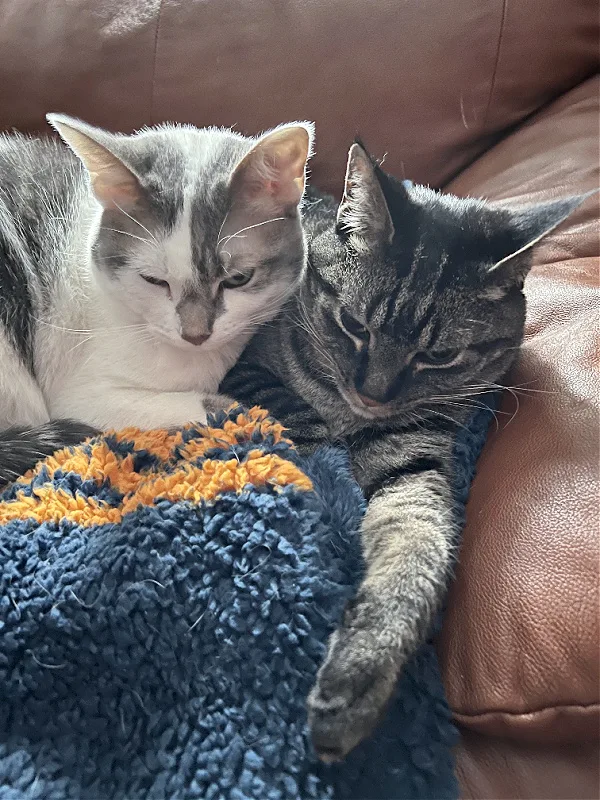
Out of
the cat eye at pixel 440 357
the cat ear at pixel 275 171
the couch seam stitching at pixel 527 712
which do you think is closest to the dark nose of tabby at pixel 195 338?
the cat ear at pixel 275 171

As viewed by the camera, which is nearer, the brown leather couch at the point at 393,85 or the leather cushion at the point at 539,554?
the leather cushion at the point at 539,554

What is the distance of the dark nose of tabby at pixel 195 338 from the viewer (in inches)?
40.2

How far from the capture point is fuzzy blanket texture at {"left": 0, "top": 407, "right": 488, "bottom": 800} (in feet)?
2.30

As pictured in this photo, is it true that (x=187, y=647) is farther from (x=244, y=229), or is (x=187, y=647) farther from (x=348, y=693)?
(x=244, y=229)

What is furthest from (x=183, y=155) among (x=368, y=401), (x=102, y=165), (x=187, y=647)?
(x=187, y=647)

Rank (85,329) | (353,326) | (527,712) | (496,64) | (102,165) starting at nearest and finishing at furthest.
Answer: (527,712) < (102,165) < (353,326) < (85,329) < (496,64)

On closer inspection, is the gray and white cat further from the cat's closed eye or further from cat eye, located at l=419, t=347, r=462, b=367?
cat eye, located at l=419, t=347, r=462, b=367

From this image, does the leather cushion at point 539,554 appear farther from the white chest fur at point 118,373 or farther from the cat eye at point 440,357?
the white chest fur at point 118,373

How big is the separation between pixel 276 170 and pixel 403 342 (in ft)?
1.14

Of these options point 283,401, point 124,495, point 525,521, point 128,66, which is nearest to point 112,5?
point 128,66

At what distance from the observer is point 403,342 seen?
1.00 m

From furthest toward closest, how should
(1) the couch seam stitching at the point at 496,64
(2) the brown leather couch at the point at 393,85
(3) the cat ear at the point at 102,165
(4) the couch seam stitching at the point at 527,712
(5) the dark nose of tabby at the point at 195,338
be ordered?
1. (1) the couch seam stitching at the point at 496,64
2. (2) the brown leather couch at the point at 393,85
3. (5) the dark nose of tabby at the point at 195,338
4. (3) the cat ear at the point at 102,165
5. (4) the couch seam stitching at the point at 527,712

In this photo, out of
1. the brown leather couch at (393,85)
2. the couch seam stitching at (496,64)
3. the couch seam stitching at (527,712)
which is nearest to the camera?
the couch seam stitching at (527,712)

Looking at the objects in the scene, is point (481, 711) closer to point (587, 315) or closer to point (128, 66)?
point (587, 315)
